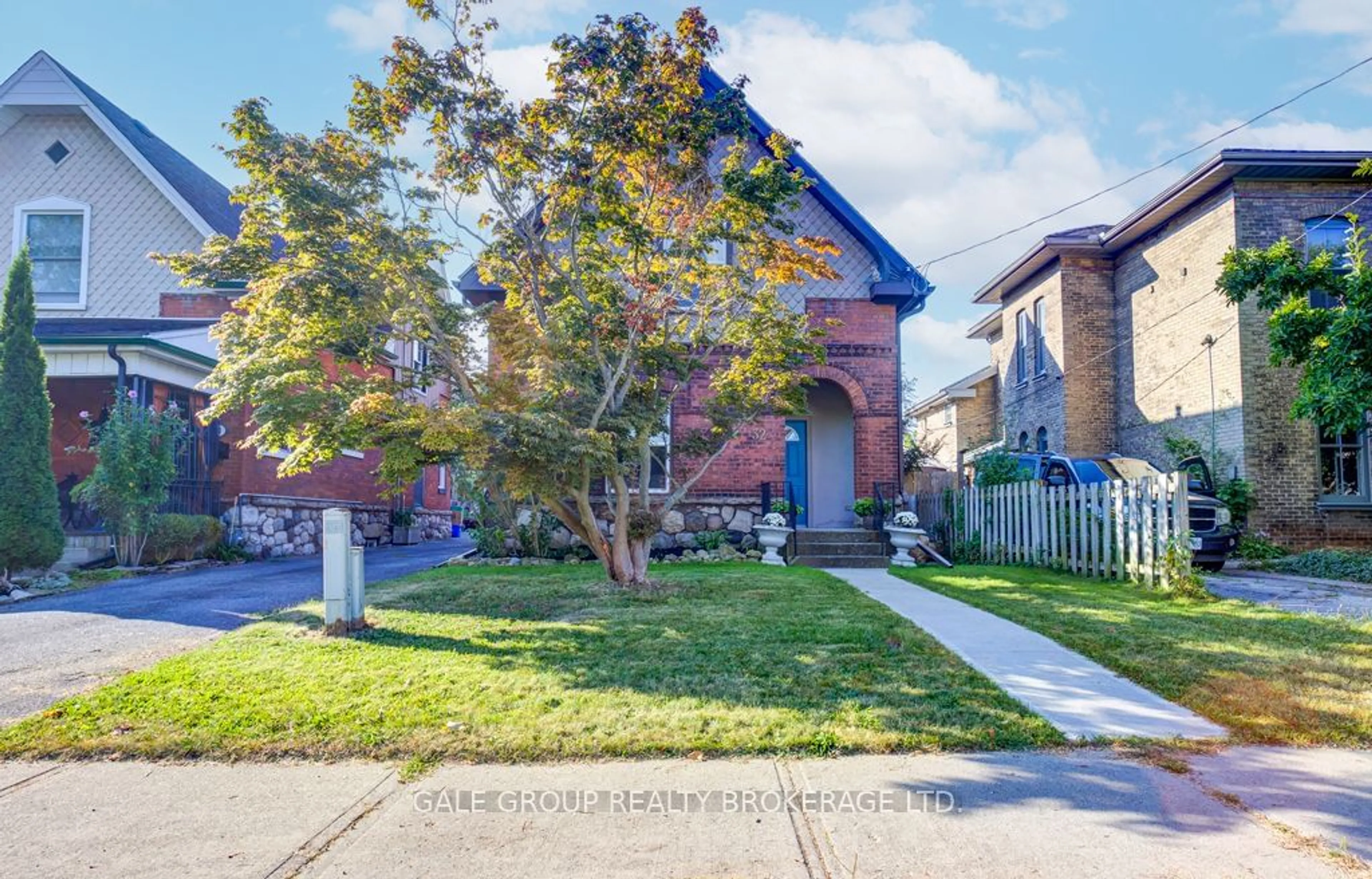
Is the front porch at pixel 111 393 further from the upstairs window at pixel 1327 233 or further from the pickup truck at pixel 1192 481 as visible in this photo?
the upstairs window at pixel 1327 233

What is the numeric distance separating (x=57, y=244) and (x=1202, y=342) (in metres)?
22.5

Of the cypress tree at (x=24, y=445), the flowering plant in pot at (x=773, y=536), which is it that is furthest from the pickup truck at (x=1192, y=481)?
the cypress tree at (x=24, y=445)

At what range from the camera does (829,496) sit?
50.8ft

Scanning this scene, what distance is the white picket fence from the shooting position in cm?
886

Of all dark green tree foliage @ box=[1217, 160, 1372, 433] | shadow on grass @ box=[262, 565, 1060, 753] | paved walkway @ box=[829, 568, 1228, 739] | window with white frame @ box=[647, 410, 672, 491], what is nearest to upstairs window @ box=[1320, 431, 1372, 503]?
dark green tree foliage @ box=[1217, 160, 1372, 433]

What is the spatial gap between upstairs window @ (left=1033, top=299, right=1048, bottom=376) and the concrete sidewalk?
58.5ft

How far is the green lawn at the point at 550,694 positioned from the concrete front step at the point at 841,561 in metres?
5.61

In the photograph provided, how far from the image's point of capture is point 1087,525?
10.5 metres

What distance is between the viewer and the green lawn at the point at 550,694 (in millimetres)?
3746

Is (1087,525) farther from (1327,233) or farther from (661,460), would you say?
(1327,233)

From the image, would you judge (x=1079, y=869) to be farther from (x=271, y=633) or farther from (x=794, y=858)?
(x=271, y=633)

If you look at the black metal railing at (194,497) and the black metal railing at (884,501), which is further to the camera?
the black metal railing at (884,501)

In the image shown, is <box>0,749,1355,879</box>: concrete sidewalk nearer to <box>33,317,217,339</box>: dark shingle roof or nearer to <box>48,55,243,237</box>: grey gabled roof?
<box>33,317,217,339</box>: dark shingle roof

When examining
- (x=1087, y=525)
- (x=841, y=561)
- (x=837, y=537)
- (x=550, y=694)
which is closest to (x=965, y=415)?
(x=837, y=537)
